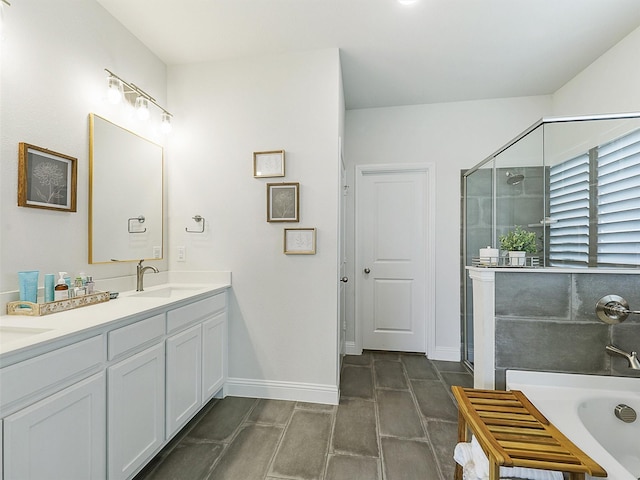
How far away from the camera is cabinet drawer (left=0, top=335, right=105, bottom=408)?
36.9 inches

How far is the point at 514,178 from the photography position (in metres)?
2.29

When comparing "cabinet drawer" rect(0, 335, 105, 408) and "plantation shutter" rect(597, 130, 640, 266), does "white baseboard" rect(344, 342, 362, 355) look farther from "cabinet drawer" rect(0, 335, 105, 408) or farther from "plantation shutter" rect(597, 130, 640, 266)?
"cabinet drawer" rect(0, 335, 105, 408)

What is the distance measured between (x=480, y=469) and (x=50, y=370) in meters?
1.70

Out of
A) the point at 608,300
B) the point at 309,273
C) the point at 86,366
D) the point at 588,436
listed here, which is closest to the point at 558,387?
the point at 588,436

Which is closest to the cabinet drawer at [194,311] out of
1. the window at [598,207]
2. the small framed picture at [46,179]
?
the small framed picture at [46,179]

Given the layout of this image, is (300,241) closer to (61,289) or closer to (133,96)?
(61,289)

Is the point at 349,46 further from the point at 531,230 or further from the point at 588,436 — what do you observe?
the point at 588,436

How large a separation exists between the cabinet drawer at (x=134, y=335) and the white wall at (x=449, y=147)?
211 cm

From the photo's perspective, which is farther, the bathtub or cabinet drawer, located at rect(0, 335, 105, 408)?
the bathtub

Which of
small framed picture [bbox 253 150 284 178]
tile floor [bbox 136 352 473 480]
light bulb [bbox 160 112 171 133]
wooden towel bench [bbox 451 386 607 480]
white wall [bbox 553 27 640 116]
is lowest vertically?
tile floor [bbox 136 352 473 480]

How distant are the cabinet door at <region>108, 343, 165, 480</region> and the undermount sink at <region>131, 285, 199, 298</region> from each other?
1.92ft

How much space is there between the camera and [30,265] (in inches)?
60.4

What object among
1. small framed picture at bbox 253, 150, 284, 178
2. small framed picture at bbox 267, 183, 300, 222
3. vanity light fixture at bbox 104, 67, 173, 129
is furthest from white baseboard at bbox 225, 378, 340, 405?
vanity light fixture at bbox 104, 67, 173, 129

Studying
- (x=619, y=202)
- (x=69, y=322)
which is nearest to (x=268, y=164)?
(x=69, y=322)
